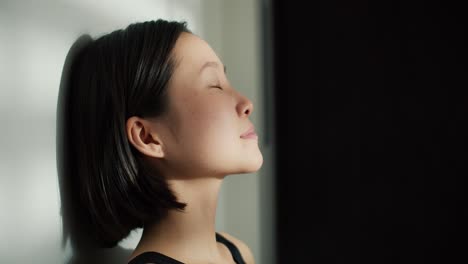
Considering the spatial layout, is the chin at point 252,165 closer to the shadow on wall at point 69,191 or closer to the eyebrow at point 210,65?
the eyebrow at point 210,65

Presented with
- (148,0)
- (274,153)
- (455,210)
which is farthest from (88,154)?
(455,210)

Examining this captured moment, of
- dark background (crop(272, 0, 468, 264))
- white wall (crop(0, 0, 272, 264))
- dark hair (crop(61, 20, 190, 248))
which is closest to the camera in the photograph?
white wall (crop(0, 0, 272, 264))

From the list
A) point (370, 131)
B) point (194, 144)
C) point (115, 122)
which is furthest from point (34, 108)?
point (370, 131)

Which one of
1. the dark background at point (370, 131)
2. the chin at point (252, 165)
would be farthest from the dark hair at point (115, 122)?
the dark background at point (370, 131)

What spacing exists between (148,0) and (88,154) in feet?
1.50

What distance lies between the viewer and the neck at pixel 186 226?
0.85m

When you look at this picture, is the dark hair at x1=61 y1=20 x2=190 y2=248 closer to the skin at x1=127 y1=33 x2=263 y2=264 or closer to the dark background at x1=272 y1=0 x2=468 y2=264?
the skin at x1=127 y1=33 x2=263 y2=264

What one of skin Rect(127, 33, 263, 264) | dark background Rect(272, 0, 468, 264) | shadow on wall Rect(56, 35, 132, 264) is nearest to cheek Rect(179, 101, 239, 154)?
skin Rect(127, 33, 263, 264)

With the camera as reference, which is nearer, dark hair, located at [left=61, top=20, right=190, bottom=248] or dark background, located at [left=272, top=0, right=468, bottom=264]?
dark hair, located at [left=61, top=20, right=190, bottom=248]

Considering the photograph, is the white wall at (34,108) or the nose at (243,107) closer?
the white wall at (34,108)

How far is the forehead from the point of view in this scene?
0.84 m

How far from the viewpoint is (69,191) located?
828 mm

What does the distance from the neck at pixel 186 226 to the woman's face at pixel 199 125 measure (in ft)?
0.10

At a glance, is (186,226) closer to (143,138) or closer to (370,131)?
(143,138)
